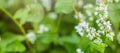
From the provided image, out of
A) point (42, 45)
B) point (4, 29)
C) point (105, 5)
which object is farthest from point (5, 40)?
point (105, 5)

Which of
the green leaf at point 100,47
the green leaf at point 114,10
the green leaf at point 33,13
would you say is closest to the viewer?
the green leaf at point 100,47

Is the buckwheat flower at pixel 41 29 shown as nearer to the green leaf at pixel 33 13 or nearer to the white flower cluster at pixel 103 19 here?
the green leaf at pixel 33 13

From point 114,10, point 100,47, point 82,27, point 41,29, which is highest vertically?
point 41,29

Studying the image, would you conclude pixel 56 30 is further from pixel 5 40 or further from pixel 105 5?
pixel 105 5

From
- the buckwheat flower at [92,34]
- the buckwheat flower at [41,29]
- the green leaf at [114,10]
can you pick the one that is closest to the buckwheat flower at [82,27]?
the buckwheat flower at [92,34]

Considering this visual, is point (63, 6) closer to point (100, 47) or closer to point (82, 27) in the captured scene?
point (82, 27)

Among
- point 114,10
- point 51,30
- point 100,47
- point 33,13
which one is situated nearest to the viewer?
point 100,47

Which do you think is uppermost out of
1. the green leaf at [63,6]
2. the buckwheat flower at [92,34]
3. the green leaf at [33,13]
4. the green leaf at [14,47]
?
the green leaf at [33,13]

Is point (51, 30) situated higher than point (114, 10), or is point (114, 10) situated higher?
point (51, 30)

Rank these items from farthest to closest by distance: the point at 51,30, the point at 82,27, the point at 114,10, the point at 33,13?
the point at 51,30 → the point at 33,13 → the point at 114,10 → the point at 82,27

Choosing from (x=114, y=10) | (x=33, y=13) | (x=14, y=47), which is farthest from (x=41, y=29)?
(x=114, y=10)
